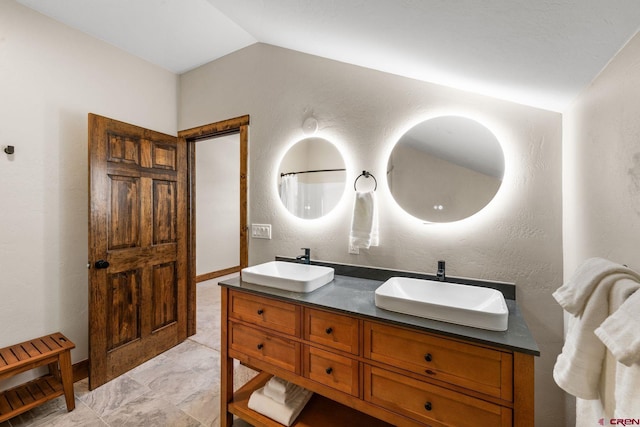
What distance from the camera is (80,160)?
6.95 feet

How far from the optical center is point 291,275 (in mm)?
1820

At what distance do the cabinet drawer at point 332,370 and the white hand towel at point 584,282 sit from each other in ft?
2.67

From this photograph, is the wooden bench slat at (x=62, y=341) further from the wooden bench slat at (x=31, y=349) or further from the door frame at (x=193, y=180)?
the door frame at (x=193, y=180)

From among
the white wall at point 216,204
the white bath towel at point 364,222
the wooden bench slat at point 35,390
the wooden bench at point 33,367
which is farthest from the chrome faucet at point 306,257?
the white wall at point 216,204

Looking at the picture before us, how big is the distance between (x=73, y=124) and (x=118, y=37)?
806 mm

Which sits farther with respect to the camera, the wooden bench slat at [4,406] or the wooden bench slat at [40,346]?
the wooden bench slat at [40,346]

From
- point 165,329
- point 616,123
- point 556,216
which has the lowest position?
point 165,329

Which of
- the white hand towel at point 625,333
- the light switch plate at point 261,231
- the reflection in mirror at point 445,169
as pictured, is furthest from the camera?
the light switch plate at point 261,231

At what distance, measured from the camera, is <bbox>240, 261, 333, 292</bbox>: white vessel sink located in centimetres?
140

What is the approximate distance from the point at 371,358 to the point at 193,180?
7.95 feet

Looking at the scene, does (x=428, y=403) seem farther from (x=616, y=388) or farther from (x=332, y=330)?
(x=616, y=388)

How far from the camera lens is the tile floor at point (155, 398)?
1.63 m

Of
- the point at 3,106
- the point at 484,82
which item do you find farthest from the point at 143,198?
the point at 484,82

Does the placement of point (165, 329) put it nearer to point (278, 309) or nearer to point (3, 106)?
point (278, 309)
